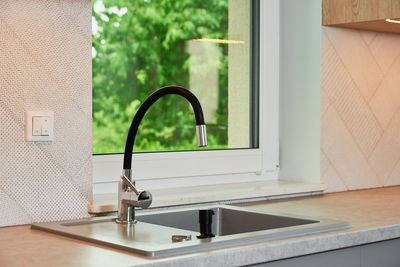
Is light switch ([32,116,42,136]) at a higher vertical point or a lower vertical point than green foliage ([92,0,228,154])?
lower

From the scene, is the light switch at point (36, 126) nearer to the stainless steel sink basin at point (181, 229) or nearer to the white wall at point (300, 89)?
the stainless steel sink basin at point (181, 229)

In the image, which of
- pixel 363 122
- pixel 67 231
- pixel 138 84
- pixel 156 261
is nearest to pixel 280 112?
pixel 363 122

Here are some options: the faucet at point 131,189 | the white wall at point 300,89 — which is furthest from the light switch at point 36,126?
the white wall at point 300,89

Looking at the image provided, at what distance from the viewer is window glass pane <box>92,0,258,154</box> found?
2.24 m

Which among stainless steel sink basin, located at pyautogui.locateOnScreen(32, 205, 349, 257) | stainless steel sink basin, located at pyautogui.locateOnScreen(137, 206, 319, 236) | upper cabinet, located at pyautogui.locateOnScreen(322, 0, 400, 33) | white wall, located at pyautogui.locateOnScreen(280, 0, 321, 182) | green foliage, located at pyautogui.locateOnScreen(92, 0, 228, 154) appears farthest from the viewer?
white wall, located at pyautogui.locateOnScreen(280, 0, 321, 182)

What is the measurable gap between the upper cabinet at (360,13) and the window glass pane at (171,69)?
320 mm

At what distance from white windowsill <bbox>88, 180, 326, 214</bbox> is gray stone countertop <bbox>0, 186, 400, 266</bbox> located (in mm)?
118

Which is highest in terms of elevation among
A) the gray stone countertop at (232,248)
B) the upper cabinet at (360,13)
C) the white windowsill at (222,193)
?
the upper cabinet at (360,13)

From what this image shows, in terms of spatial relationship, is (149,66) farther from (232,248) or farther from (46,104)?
(232,248)

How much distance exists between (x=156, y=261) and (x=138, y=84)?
1047 millimetres

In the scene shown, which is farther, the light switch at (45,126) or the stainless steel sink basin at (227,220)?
the stainless steel sink basin at (227,220)

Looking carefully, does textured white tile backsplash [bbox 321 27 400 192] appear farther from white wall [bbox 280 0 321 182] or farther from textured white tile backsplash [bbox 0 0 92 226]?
textured white tile backsplash [bbox 0 0 92 226]

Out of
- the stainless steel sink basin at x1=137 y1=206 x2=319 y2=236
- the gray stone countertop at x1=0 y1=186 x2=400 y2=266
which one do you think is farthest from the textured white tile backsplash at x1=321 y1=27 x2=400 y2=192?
the stainless steel sink basin at x1=137 y1=206 x2=319 y2=236

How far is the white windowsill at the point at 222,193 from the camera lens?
2.02m
